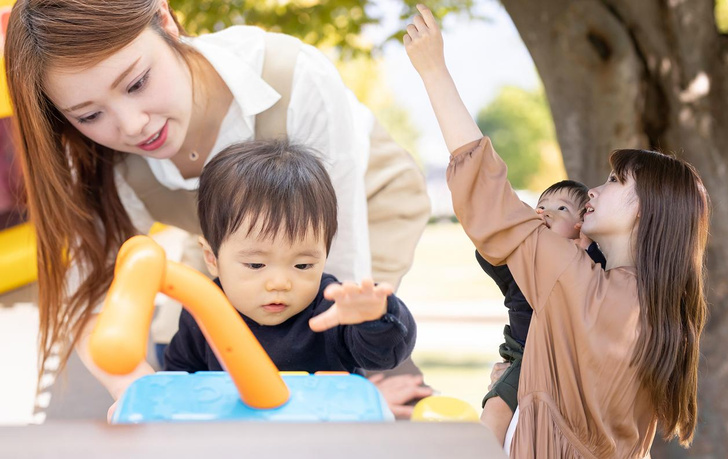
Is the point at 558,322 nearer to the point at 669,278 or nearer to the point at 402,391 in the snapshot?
the point at 669,278

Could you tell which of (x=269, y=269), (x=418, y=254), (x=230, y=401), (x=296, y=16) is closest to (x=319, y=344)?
(x=269, y=269)

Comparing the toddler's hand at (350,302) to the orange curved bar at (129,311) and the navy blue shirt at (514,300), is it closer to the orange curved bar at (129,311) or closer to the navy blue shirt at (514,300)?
the orange curved bar at (129,311)

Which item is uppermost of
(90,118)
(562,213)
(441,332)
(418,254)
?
(90,118)

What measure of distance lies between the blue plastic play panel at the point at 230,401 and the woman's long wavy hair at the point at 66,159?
620 mm

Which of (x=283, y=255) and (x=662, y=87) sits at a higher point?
(x=662, y=87)

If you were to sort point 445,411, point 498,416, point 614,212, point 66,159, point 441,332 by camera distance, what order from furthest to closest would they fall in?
1. point 441,332
2. point 66,159
3. point 498,416
4. point 614,212
5. point 445,411

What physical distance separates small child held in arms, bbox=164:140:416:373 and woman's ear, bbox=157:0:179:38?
0.92 feet

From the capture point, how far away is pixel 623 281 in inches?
49.7

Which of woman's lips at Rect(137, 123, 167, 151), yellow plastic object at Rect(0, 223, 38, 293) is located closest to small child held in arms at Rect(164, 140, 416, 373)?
woman's lips at Rect(137, 123, 167, 151)

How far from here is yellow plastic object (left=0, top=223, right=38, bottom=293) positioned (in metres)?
4.11

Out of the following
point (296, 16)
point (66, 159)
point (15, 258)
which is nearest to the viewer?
point (66, 159)

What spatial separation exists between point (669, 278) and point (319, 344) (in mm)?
610

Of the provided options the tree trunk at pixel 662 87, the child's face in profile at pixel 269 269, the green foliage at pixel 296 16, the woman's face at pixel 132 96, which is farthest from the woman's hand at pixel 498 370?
the green foliage at pixel 296 16

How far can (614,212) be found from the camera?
1.31m
